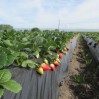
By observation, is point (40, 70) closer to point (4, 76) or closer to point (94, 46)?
point (4, 76)

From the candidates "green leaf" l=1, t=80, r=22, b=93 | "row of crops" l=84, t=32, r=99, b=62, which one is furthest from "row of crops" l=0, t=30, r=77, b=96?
"row of crops" l=84, t=32, r=99, b=62

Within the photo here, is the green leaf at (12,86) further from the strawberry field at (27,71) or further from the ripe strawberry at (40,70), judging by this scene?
the ripe strawberry at (40,70)

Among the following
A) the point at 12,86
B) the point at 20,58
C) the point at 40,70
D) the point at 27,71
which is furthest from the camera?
the point at 40,70


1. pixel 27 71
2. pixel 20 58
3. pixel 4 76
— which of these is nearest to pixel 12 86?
pixel 4 76

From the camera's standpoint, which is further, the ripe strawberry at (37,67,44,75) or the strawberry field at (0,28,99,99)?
the ripe strawberry at (37,67,44,75)

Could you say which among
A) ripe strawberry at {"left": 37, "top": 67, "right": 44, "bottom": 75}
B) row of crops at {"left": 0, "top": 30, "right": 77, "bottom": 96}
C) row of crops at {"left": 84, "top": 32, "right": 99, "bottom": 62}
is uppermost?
row of crops at {"left": 0, "top": 30, "right": 77, "bottom": 96}

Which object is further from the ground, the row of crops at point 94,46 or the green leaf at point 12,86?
the green leaf at point 12,86

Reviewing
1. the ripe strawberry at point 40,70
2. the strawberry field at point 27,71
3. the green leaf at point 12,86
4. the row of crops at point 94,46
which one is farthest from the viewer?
the row of crops at point 94,46

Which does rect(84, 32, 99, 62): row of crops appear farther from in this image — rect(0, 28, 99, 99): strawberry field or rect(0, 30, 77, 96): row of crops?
rect(0, 28, 99, 99): strawberry field

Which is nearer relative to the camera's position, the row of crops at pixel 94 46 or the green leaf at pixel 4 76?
the green leaf at pixel 4 76

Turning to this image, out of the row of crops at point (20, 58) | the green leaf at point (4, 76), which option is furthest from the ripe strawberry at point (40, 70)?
the green leaf at point (4, 76)

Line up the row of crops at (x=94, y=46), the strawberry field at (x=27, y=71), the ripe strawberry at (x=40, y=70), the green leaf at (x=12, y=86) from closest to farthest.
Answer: the green leaf at (x=12, y=86)
the strawberry field at (x=27, y=71)
the ripe strawberry at (x=40, y=70)
the row of crops at (x=94, y=46)

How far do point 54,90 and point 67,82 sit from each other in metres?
2.31

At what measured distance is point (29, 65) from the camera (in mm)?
3707
